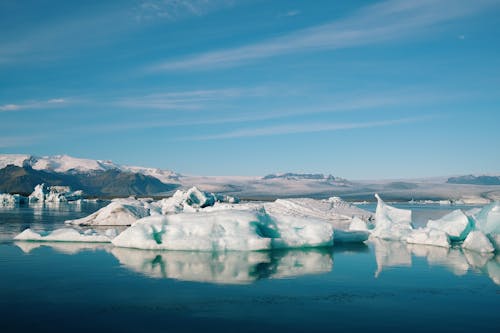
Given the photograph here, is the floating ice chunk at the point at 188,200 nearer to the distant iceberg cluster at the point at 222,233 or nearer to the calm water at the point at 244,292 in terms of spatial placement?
the distant iceberg cluster at the point at 222,233

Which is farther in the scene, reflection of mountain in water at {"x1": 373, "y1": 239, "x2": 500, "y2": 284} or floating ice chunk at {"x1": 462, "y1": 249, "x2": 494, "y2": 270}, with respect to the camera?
floating ice chunk at {"x1": 462, "y1": 249, "x2": 494, "y2": 270}

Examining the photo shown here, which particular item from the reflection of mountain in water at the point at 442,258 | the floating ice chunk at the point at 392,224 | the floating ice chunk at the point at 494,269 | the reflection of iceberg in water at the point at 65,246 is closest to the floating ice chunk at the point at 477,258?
the reflection of mountain in water at the point at 442,258

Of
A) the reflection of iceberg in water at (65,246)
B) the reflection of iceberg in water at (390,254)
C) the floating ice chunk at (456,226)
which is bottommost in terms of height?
the reflection of iceberg in water at (390,254)

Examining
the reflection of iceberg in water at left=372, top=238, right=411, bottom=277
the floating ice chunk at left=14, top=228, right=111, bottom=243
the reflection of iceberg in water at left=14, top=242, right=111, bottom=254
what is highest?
the floating ice chunk at left=14, top=228, right=111, bottom=243

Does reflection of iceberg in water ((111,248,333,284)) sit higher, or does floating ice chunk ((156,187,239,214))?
floating ice chunk ((156,187,239,214))

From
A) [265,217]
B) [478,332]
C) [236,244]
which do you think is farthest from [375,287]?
[265,217]

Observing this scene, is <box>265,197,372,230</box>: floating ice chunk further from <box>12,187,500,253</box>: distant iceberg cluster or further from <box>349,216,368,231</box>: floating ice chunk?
<box>12,187,500,253</box>: distant iceberg cluster

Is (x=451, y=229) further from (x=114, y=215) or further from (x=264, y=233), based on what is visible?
(x=114, y=215)

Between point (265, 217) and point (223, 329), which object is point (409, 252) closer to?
point (265, 217)

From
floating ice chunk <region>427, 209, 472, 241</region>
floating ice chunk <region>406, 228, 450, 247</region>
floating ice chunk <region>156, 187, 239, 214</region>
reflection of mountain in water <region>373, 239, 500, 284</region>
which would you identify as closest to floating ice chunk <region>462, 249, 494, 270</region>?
reflection of mountain in water <region>373, 239, 500, 284</region>

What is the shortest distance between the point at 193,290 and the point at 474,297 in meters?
5.68

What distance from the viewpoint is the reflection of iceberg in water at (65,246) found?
16.7 metres

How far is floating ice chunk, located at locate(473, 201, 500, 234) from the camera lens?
18125 millimetres

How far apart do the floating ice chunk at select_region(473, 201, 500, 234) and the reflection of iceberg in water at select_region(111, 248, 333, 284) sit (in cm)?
644
